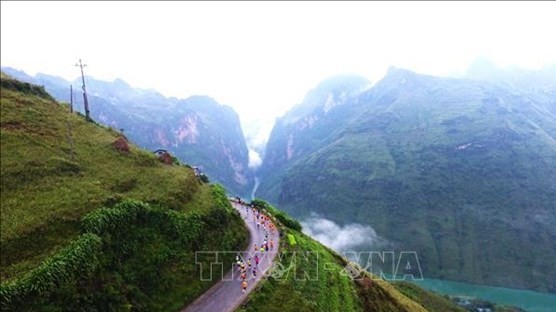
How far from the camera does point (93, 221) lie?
148ft

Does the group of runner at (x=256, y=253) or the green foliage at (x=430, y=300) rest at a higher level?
the group of runner at (x=256, y=253)

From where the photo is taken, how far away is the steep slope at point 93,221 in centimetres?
3966

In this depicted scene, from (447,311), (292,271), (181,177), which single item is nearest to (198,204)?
(181,177)

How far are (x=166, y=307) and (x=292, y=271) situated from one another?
1973cm

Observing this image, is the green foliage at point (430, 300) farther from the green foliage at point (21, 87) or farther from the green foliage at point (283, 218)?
the green foliage at point (21, 87)

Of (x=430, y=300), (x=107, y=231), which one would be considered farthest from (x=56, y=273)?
(x=430, y=300)

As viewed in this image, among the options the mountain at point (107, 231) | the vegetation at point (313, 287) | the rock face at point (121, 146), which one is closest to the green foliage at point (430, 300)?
the vegetation at point (313, 287)

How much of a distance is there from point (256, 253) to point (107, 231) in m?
22.7

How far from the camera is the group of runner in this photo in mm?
56263

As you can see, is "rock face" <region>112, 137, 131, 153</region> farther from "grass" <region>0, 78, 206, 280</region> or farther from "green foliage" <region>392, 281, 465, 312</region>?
"green foliage" <region>392, 281, 465, 312</region>

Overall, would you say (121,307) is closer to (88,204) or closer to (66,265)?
(66,265)

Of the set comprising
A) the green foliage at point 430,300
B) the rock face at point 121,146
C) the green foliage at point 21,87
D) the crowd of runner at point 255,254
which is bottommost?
the green foliage at point 430,300

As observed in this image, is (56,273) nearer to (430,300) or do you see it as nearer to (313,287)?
(313,287)

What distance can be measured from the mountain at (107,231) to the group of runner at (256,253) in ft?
5.64
